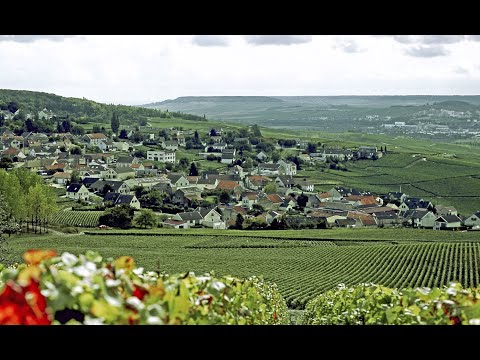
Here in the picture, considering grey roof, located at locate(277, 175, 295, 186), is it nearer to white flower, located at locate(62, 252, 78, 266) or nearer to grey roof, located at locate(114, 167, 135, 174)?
grey roof, located at locate(114, 167, 135, 174)

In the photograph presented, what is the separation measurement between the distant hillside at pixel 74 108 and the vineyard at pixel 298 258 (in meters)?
81.1

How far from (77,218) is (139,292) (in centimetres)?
5119

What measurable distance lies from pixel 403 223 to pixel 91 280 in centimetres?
6452

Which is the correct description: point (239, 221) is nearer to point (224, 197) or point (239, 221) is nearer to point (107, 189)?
point (224, 197)

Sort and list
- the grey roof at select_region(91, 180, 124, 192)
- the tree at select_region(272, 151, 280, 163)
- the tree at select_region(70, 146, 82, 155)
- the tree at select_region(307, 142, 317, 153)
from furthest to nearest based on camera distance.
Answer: the tree at select_region(307, 142, 317, 153) < the tree at select_region(272, 151, 280, 163) < the tree at select_region(70, 146, 82, 155) < the grey roof at select_region(91, 180, 124, 192)

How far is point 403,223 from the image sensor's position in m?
64.4

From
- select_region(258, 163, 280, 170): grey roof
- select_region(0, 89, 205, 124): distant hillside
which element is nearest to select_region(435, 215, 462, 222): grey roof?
select_region(258, 163, 280, 170): grey roof

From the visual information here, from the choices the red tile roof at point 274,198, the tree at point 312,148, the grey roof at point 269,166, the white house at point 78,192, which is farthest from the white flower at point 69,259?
the tree at point 312,148

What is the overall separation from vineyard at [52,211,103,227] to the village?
275 centimetres

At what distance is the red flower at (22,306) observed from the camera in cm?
216

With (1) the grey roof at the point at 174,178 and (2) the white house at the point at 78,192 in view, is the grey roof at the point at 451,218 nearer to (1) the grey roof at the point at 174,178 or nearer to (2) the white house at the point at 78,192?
(1) the grey roof at the point at 174,178

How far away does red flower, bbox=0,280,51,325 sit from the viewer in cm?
216

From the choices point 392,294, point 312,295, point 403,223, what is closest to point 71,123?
point 403,223
